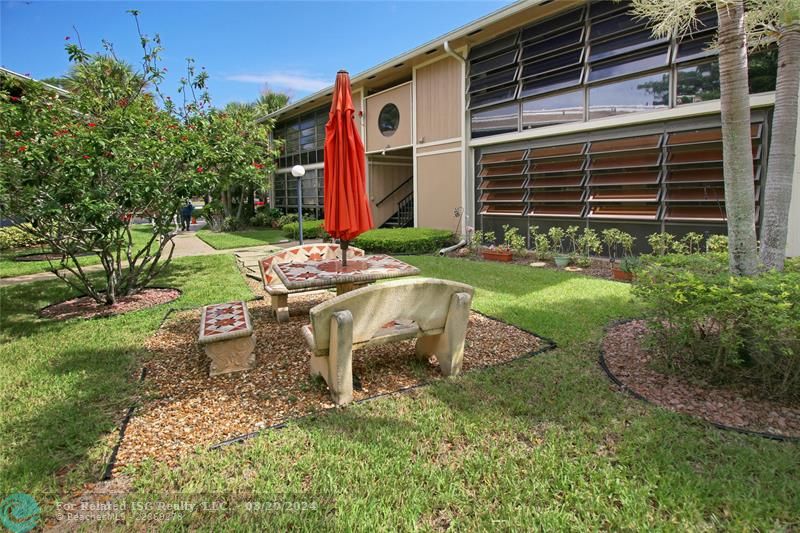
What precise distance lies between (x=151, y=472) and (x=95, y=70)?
6350mm

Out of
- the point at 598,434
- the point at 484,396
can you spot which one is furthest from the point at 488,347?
the point at 598,434

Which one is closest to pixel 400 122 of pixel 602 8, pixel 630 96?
pixel 602 8

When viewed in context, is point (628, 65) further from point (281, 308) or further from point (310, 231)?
point (310, 231)

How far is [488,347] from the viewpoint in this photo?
13.6 feet

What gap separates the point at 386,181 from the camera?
16.3 metres

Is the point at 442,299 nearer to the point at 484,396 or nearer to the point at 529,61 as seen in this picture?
the point at 484,396

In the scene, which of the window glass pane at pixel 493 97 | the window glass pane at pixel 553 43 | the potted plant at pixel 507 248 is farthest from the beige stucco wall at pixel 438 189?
the window glass pane at pixel 553 43

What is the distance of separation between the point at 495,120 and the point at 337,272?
25.6ft

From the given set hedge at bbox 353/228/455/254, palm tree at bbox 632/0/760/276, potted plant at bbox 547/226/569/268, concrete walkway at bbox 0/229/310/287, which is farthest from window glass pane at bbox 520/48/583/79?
concrete walkway at bbox 0/229/310/287

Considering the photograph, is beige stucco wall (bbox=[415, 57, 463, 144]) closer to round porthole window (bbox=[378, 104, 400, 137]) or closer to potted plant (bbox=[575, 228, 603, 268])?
round porthole window (bbox=[378, 104, 400, 137])

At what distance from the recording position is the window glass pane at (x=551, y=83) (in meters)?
8.81

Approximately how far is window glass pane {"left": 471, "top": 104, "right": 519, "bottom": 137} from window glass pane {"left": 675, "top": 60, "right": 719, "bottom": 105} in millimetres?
3447

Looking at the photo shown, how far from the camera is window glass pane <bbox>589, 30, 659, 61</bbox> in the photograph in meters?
7.68

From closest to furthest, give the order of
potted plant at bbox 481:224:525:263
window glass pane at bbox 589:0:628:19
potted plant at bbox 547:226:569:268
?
window glass pane at bbox 589:0:628:19 → potted plant at bbox 547:226:569:268 → potted plant at bbox 481:224:525:263
